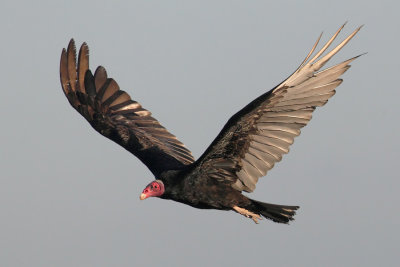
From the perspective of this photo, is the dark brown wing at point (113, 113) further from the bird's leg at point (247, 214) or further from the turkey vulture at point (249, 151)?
the bird's leg at point (247, 214)

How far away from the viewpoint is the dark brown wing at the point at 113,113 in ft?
29.6

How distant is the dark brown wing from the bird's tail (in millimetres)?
1289

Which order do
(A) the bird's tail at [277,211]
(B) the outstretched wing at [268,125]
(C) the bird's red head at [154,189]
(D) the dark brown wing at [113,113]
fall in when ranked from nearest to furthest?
(B) the outstretched wing at [268,125] < (C) the bird's red head at [154,189] < (A) the bird's tail at [277,211] < (D) the dark brown wing at [113,113]

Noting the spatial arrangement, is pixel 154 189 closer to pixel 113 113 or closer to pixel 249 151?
pixel 249 151

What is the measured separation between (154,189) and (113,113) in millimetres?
2289

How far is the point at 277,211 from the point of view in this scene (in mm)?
7840

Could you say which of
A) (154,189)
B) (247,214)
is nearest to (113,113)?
(154,189)

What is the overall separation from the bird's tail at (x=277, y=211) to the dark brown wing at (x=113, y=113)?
129 centimetres

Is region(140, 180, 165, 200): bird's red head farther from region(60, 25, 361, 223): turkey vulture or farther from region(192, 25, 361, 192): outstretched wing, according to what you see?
region(192, 25, 361, 192): outstretched wing

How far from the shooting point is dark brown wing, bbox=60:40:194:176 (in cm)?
902

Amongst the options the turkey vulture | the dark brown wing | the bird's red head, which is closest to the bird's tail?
the turkey vulture

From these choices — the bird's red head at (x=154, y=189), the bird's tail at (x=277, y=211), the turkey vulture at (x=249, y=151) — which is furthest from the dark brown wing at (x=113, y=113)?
the bird's tail at (x=277, y=211)

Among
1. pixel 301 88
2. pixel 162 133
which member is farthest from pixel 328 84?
pixel 162 133

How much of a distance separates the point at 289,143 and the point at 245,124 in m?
0.58
